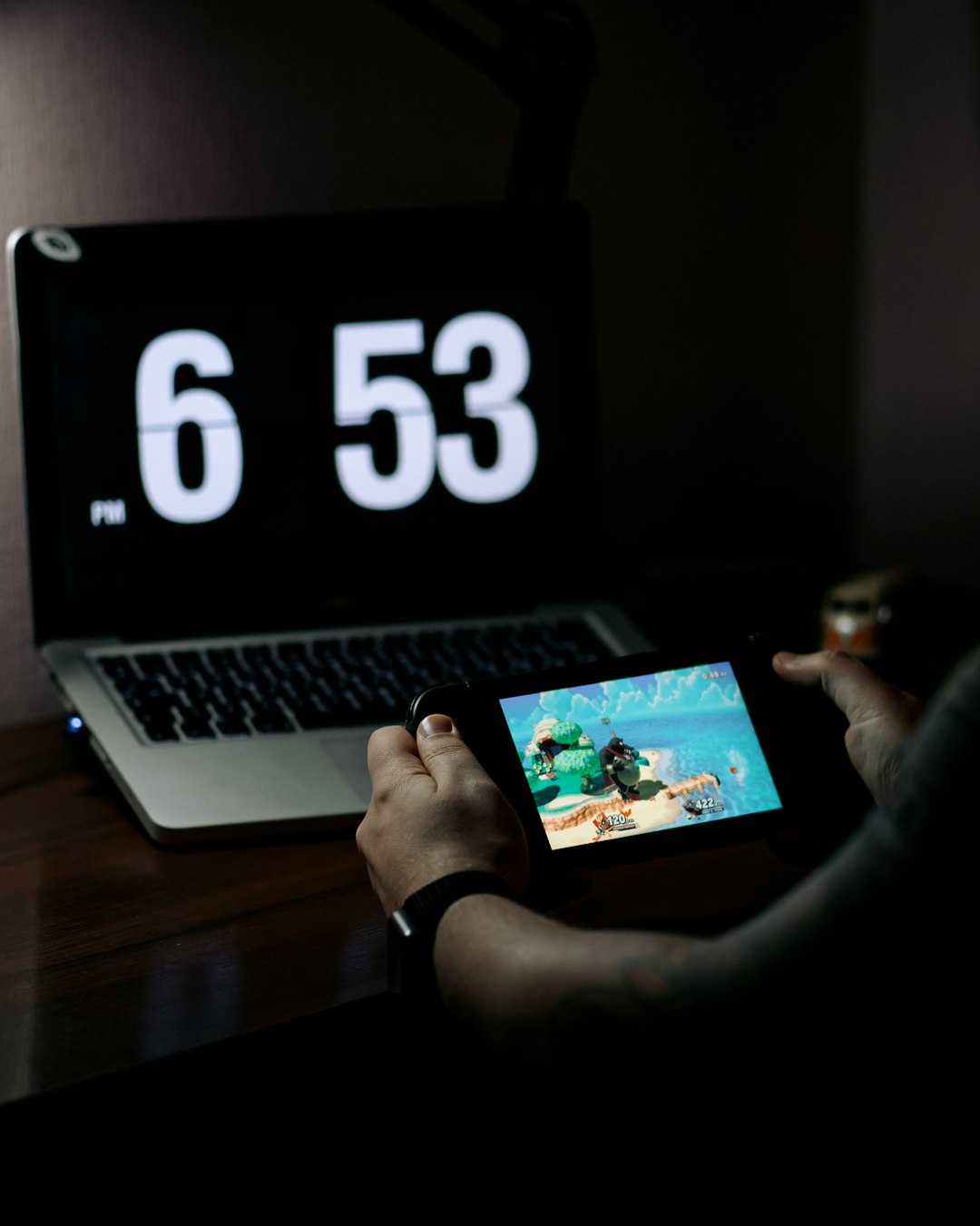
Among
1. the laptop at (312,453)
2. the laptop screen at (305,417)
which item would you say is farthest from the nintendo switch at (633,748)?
the laptop screen at (305,417)

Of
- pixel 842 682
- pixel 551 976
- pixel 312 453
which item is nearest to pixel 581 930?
pixel 551 976

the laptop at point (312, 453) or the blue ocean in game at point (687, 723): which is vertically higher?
the laptop at point (312, 453)

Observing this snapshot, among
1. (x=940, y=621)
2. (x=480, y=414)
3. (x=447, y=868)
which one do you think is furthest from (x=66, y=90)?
(x=940, y=621)

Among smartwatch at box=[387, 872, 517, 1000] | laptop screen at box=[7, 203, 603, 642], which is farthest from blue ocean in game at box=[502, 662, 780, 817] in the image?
laptop screen at box=[7, 203, 603, 642]

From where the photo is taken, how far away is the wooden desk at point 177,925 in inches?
20.1

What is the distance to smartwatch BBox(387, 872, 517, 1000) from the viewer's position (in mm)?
514

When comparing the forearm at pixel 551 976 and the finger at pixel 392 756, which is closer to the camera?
the forearm at pixel 551 976

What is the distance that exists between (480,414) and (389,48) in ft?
1.26

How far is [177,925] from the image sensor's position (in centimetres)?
61

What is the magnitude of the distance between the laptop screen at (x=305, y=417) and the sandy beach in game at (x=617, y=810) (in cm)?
36

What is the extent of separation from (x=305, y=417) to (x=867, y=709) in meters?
0.50

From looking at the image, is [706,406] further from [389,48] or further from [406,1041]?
[406,1041]

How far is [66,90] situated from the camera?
0.98 m

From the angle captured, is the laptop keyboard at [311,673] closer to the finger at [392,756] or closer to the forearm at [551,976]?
the finger at [392,756]
